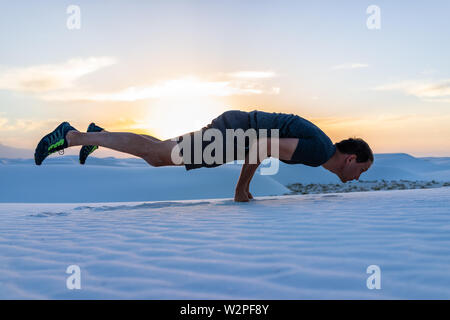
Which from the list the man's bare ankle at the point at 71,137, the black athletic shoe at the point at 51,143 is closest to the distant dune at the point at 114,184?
the black athletic shoe at the point at 51,143

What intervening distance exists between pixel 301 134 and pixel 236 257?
7.25 ft

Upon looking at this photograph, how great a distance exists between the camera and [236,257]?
1703mm

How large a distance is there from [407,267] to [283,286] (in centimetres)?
53

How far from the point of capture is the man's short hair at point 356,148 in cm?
387

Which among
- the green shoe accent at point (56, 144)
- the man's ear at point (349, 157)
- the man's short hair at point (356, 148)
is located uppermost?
the green shoe accent at point (56, 144)

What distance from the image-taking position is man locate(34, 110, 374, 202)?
368cm

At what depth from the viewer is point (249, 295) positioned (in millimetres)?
1275

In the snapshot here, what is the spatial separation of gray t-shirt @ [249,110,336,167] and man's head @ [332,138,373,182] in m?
0.10
